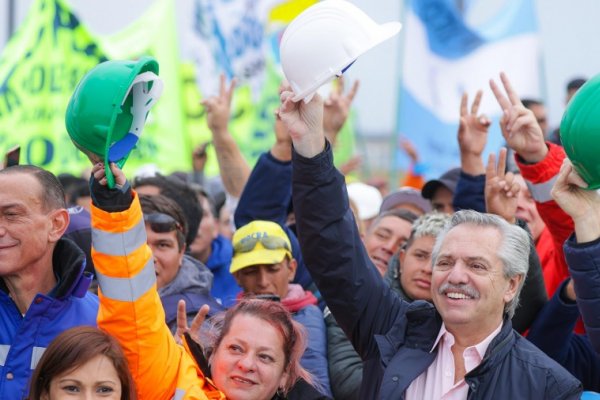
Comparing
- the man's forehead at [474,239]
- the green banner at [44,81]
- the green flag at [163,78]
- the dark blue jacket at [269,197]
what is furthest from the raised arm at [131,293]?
the green flag at [163,78]

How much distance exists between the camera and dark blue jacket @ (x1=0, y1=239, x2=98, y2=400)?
382 centimetres

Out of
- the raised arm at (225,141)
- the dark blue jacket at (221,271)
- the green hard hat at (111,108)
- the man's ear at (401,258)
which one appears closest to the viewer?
the green hard hat at (111,108)

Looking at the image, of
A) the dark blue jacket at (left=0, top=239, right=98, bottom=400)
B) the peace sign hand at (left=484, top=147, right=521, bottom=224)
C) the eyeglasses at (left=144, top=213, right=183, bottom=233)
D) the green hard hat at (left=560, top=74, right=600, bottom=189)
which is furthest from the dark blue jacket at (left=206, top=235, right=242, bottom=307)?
the green hard hat at (left=560, top=74, right=600, bottom=189)

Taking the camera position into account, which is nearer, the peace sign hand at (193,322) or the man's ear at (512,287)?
the man's ear at (512,287)

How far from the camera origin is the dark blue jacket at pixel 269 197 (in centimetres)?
586

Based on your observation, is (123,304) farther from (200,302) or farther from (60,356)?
(200,302)

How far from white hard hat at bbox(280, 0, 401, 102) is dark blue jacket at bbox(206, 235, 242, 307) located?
8.22 ft

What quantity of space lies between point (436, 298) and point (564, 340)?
3.45 ft

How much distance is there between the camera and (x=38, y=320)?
387 centimetres

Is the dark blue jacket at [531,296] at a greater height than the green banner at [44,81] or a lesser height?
lesser

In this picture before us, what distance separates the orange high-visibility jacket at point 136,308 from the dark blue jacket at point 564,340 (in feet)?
5.04

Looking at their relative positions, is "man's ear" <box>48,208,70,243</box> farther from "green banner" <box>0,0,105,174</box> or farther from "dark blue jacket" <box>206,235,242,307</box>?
"green banner" <box>0,0,105,174</box>

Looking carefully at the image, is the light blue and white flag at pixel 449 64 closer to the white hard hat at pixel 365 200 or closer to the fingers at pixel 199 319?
Answer: the white hard hat at pixel 365 200

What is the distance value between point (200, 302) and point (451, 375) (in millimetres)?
1456
